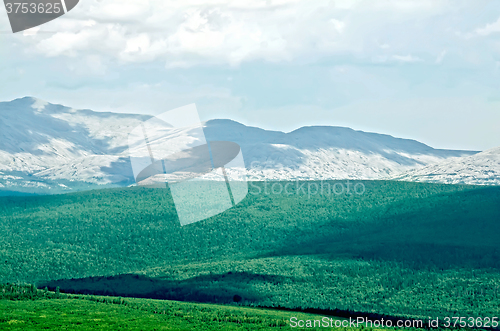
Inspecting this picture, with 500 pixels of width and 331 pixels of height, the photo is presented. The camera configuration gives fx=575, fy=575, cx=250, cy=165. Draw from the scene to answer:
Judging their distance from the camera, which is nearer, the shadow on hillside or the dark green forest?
the shadow on hillside

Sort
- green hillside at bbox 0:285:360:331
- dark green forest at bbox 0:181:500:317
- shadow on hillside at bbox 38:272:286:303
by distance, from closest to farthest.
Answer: green hillside at bbox 0:285:360:331 → shadow on hillside at bbox 38:272:286:303 → dark green forest at bbox 0:181:500:317

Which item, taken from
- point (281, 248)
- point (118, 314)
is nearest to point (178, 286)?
point (118, 314)

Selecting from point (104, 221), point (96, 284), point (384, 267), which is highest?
point (104, 221)

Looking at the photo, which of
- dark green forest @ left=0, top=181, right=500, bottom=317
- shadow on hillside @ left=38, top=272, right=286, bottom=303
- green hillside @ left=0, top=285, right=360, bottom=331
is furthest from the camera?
dark green forest @ left=0, top=181, right=500, bottom=317

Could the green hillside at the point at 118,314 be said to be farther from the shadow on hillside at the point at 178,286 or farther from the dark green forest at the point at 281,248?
the dark green forest at the point at 281,248

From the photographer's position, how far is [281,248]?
11462 cm

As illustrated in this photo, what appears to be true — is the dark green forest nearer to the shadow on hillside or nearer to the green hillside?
the shadow on hillside

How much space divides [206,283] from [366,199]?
2788 inches

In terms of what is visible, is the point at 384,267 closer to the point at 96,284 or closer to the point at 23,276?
the point at 96,284

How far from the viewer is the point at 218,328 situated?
57.8m

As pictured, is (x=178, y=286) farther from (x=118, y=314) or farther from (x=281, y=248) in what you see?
(x=281, y=248)

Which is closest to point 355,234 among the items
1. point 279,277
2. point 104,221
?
point 279,277

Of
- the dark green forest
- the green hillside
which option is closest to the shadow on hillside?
the dark green forest

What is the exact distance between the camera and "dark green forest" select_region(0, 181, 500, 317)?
264ft
